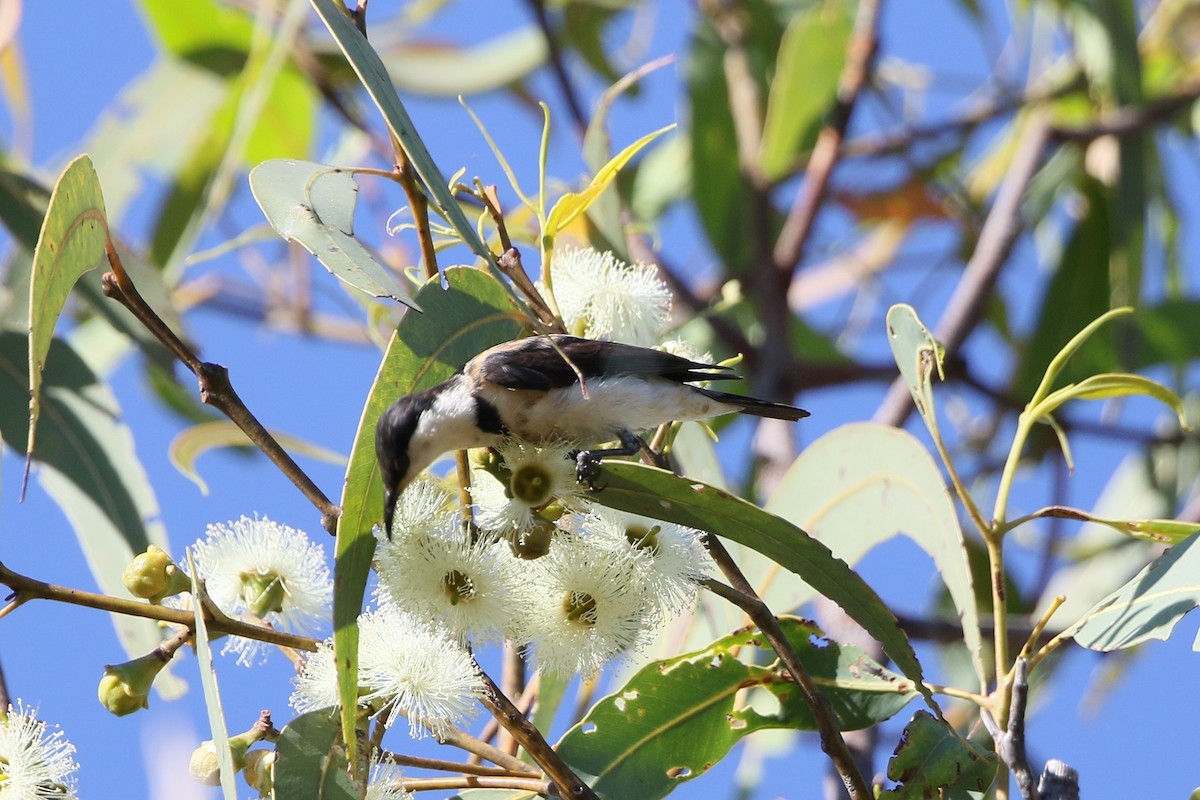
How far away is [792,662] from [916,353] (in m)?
0.48

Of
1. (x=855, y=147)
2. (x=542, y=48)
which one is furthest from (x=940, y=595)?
(x=542, y=48)

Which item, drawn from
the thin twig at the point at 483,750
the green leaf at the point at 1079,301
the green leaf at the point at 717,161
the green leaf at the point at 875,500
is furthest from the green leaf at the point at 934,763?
the green leaf at the point at 717,161

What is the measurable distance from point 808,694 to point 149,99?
320 cm

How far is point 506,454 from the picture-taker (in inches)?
61.9

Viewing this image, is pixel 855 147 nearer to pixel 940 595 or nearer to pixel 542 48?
pixel 542 48

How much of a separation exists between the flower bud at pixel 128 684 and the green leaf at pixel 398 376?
0.75ft

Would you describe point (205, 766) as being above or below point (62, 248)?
below

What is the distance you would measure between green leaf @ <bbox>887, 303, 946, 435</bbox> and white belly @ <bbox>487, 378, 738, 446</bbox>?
0.29 metres

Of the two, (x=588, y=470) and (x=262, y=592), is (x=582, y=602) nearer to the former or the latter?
(x=588, y=470)

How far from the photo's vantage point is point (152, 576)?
1371 millimetres

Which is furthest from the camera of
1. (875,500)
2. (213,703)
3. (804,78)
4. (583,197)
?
(804,78)

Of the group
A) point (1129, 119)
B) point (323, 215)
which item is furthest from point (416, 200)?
point (1129, 119)

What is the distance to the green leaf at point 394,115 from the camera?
4.21 ft

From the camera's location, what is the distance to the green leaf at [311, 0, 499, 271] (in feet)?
4.21
